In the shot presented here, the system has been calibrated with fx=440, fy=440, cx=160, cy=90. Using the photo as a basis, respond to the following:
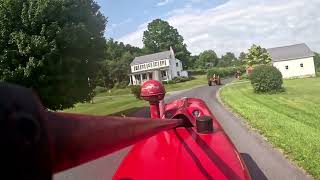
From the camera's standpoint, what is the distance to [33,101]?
77 centimetres

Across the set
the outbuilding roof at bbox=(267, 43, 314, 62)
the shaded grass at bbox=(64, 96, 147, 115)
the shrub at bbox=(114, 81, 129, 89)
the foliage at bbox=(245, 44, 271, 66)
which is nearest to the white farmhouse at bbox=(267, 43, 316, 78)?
the outbuilding roof at bbox=(267, 43, 314, 62)

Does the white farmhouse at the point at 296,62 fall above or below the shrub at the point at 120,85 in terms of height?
above

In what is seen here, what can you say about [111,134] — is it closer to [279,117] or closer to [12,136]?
[12,136]

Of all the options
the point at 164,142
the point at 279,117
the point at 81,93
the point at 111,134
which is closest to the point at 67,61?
the point at 81,93

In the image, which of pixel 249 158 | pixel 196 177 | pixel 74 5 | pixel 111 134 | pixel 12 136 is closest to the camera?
pixel 12 136

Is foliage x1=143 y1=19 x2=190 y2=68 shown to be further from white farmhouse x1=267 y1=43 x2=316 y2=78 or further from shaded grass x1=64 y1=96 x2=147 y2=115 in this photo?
shaded grass x1=64 y1=96 x2=147 y2=115

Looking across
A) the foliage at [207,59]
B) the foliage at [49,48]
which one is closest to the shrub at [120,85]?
the foliage at [49,48]

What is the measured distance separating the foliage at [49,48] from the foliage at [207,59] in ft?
416

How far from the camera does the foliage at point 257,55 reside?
81.8 m

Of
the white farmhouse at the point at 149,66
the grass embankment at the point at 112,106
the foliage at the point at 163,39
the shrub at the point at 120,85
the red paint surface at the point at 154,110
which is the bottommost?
the grass embankment at the point at 112,106

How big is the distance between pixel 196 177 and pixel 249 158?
6.39 meters

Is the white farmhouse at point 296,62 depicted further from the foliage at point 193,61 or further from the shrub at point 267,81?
the foliage at point 193,61

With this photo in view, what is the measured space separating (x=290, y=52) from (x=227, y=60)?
90724 mm

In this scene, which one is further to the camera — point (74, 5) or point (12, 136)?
point (74, 5)
